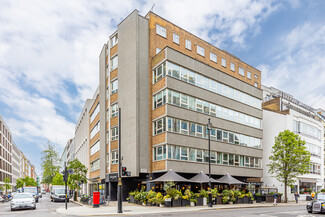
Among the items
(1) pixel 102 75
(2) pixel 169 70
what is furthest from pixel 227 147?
(1) pixel 102 75

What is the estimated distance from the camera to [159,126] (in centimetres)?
3428

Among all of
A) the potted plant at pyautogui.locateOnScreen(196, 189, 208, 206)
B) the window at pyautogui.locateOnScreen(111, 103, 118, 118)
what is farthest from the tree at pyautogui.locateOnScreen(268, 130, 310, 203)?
the window at pyautogui.locateOnScreen(111, 103, 118, 118)

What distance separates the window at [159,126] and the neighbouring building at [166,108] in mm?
105

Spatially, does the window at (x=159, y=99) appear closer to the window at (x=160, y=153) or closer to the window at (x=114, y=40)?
the window at (x=160, y=153)

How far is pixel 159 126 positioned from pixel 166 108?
251 centimetres

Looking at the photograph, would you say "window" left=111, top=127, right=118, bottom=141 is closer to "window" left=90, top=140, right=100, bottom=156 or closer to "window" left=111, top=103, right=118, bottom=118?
"window" left=111, top=103, right=118, bottom=118

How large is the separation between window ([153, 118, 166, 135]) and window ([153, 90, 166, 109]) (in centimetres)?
176

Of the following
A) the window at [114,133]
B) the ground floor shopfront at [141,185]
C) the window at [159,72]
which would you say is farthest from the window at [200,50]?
the ground floor shopfront at [141,185]

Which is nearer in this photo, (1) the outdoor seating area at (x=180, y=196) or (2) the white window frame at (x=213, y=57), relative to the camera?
(1) the outdoor seating area at (x=180, y=196)

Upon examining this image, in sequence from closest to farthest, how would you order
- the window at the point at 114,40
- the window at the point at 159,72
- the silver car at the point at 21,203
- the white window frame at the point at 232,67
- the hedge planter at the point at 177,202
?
the silver car at the point at 21,203 < the hedge planter at the point at 177,202 < the window at the point at 159,72 < the window at the point at 114,40 < the white window frame at the point at 232,67

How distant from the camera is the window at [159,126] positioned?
3338cm

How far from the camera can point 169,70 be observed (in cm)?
3400

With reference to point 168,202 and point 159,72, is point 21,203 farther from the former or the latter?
point 159,72

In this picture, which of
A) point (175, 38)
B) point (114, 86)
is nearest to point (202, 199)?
point (114, 86)
